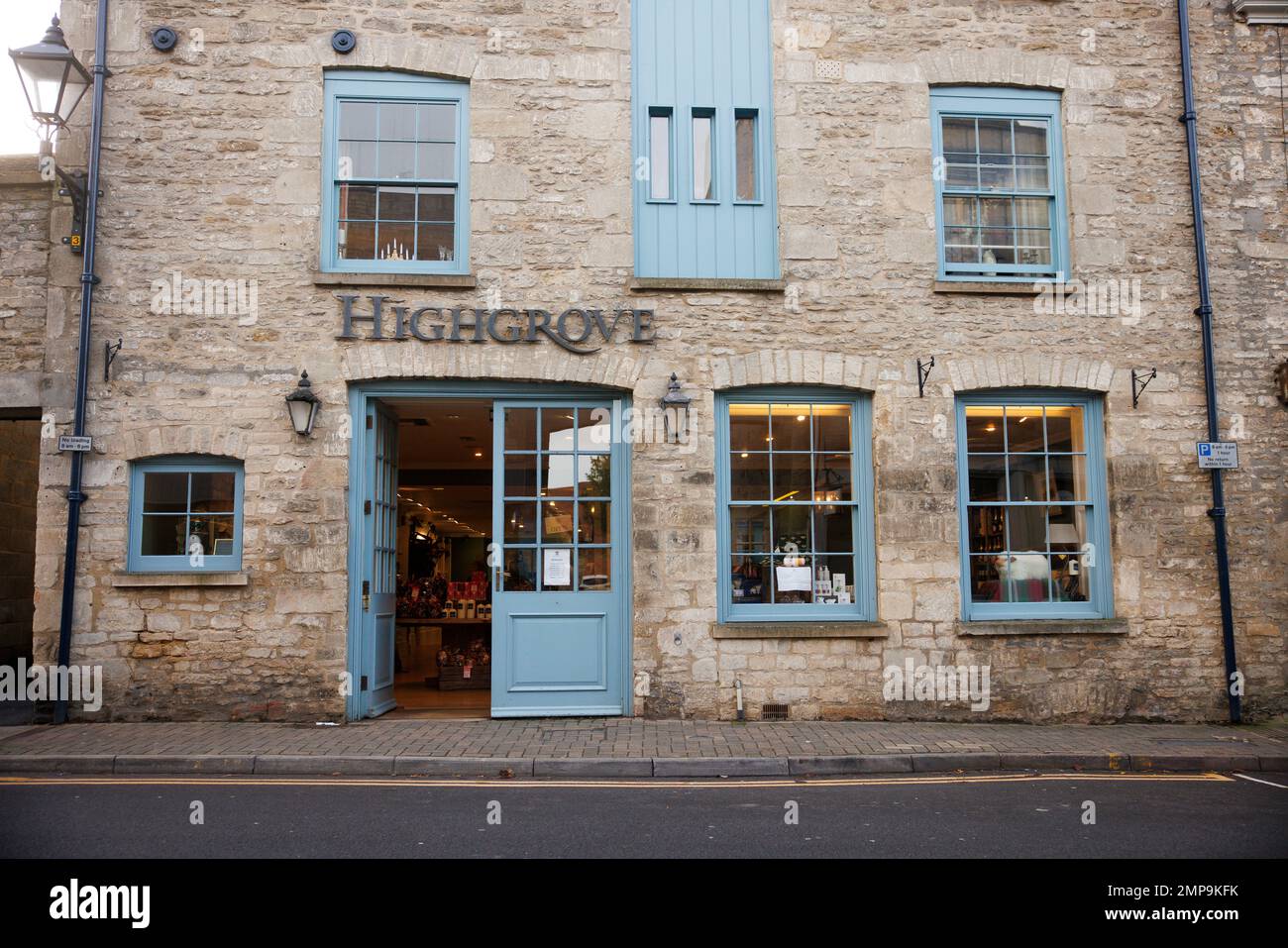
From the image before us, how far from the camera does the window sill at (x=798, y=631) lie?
992cm

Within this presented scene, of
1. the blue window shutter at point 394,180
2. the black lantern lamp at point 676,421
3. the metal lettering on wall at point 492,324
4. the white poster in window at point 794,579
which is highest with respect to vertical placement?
the blue window shutter at point 394,180

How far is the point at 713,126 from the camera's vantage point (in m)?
10.7

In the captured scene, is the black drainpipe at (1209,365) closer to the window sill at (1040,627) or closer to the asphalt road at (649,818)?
the window sill at (1040,627)

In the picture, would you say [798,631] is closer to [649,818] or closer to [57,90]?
[649,818]

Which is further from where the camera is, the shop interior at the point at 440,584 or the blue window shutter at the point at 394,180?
the shop interior at the point at 440,584

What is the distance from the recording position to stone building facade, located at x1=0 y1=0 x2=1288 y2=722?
32.2ft

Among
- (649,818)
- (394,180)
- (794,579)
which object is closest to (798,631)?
(794,579)

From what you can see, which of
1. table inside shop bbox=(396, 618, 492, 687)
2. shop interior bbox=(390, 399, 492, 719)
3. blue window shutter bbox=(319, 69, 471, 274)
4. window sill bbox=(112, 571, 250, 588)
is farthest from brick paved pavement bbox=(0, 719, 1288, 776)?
blue window shutter bbox=(319, 69, 471, 274)

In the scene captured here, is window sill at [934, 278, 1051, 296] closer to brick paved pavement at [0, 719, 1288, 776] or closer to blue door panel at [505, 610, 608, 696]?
brick paved pavement at [0, 719, 1288, 776]

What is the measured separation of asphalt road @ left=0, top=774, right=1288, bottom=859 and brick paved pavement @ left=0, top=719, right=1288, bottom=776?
0.30 m

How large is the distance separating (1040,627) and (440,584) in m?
8.19

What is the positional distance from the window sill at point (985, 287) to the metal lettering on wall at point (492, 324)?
3.11 meters

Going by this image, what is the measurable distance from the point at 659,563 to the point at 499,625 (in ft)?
5.65

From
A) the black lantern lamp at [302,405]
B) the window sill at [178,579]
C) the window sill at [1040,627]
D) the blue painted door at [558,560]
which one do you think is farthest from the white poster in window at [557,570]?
the window sill at [1040,627]
